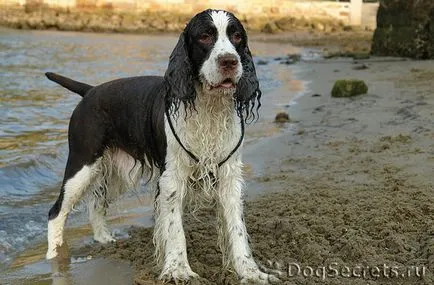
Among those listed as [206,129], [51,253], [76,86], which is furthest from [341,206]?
[76,86]

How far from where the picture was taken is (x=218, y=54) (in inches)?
148

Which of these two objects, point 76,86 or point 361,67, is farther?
point 361,67

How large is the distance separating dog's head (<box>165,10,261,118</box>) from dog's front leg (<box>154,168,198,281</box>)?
18.8 inches

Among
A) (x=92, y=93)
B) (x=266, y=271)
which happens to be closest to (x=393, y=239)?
(x=266, y=271)

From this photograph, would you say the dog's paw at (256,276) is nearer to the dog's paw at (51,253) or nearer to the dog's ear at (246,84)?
the dog's ear at (246,84)

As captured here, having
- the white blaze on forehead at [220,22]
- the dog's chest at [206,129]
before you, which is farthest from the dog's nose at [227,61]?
the dog's chest at [206,129]

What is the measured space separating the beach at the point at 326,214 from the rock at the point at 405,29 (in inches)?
224

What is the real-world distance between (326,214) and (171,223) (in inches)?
49.7

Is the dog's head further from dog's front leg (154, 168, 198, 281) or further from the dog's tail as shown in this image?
the dog's tail

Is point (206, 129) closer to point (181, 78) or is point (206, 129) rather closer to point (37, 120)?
point (181, 78)

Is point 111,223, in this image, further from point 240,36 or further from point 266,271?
point 240,36

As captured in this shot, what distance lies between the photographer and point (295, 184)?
5.88 metres

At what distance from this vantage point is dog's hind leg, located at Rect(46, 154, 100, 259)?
4.81 metres

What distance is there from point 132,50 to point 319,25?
1787 cm
